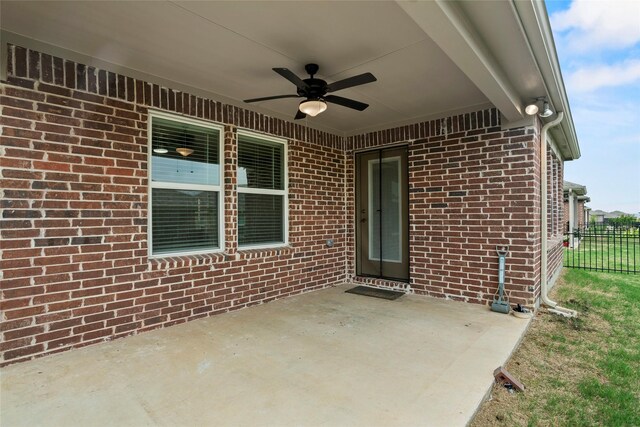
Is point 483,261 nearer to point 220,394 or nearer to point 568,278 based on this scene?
point 568,278

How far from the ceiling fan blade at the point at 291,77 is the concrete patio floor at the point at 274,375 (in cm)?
226

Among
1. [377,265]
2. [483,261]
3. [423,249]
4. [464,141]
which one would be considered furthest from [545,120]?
[377,265]

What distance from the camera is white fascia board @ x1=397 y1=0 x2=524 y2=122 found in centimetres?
182

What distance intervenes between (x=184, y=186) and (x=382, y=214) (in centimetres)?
308

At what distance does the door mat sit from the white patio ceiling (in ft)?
8.90

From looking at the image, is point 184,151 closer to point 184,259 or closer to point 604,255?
point 184,259

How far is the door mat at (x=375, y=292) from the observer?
4.46m

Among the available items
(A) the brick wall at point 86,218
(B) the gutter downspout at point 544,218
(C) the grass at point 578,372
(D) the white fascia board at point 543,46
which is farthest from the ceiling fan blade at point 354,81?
(B) the gutter downspout at point 544,218

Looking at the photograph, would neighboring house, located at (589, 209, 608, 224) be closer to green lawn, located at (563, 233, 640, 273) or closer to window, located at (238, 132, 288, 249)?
green lawn, located at (563, 233, 640, 273)

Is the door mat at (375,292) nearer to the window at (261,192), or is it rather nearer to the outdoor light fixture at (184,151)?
the window at (261,192)

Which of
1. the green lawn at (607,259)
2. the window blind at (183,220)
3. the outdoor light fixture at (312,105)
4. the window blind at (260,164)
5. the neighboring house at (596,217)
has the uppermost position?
the outdoor light fixture at (312,105)

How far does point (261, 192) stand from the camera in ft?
14.1

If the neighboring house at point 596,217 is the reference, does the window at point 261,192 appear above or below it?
above

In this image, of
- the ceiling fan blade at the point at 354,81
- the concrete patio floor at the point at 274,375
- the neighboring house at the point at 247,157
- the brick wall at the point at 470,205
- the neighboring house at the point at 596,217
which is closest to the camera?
the concrete patio floor at the point at 274,375
